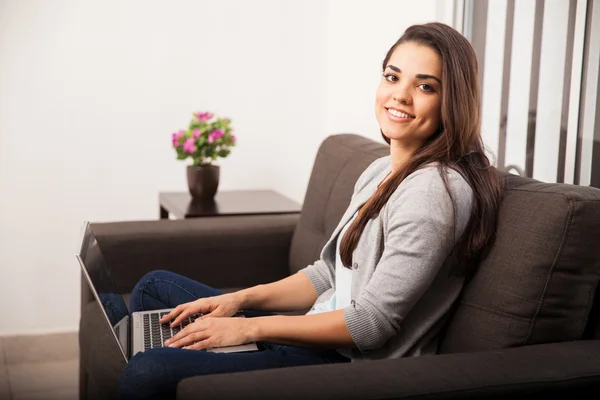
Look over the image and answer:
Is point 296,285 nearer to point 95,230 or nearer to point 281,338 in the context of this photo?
point 281,338

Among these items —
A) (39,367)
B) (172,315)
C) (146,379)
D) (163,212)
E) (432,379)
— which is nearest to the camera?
(432,379)

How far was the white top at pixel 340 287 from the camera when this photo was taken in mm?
1627

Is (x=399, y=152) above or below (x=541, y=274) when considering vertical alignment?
above

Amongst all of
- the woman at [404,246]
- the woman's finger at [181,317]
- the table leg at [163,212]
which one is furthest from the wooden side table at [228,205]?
the woman at [404,246]

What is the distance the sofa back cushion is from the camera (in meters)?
2.22

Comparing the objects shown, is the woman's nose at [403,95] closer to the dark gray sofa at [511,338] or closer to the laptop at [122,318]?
the dark gray sofa at [511,338]

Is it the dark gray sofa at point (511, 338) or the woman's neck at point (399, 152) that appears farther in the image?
the woman's neck at point (399, 152)

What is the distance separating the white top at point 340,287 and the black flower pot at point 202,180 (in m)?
1.26

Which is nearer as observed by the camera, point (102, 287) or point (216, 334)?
point (216, 334)

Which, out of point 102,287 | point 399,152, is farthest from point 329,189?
point 102,287

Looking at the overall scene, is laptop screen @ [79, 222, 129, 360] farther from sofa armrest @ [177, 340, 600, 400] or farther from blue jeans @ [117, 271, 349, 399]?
sofa armrest @ [177, 340, 600, 400]

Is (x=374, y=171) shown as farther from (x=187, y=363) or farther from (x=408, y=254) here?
(x=187, y=363)

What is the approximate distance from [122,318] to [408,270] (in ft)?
2.28

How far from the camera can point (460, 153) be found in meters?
1.52
